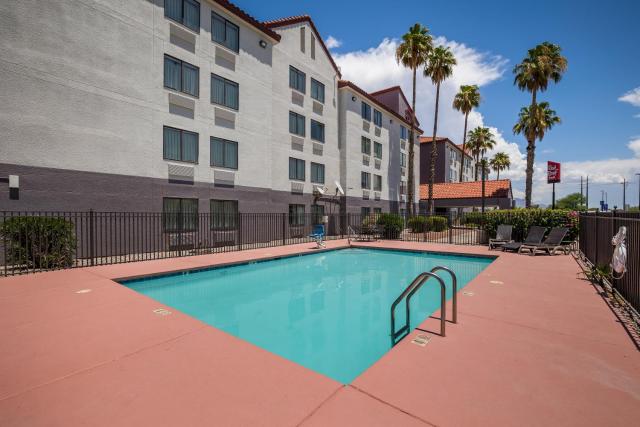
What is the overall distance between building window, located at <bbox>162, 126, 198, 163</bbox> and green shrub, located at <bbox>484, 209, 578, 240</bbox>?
16.5 meters

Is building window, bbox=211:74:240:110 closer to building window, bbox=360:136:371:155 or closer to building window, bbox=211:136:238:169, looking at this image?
building window, bbox=211:136:238:169

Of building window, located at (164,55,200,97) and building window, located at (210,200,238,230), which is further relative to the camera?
building window, located at (210,200,238,230)

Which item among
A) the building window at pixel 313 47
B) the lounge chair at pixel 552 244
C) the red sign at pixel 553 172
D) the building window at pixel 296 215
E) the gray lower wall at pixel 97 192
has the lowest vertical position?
the lounge chair at pixel 552 244

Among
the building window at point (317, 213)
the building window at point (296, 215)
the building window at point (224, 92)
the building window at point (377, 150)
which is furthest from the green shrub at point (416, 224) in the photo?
the building window at point (224, 92)

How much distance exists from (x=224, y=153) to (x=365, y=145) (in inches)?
639

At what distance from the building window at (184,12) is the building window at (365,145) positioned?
17.3 m

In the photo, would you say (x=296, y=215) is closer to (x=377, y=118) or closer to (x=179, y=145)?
(x=179, y=145)

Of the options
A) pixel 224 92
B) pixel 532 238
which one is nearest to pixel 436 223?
pixel 532 238

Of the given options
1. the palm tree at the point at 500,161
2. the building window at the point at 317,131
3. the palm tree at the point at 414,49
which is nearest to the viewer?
the building window at the point at 317,131

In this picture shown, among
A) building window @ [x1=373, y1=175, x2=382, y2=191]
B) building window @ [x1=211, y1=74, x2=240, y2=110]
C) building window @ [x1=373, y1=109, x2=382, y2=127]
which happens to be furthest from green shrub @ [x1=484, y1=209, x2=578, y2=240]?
building window @ [x1=373, y1=109, x2=382, y2=127]

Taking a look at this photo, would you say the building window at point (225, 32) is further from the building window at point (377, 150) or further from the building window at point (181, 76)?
the building window at point (377, 150)

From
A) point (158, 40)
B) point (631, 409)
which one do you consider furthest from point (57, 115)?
point (631, 409)

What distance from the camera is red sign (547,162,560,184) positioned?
108 ft

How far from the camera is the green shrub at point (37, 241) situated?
9.41m
